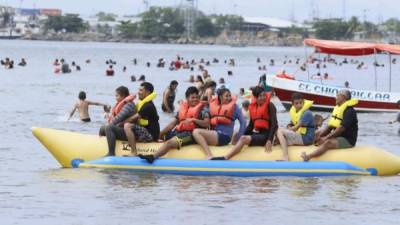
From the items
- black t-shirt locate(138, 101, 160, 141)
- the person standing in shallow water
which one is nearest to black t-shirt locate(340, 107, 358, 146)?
black t-shirt locate(138, 101, 160, 141)

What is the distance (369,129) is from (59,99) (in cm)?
1442

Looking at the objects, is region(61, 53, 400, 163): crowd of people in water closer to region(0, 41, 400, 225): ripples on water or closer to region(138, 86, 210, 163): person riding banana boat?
region(138, 86, 210, 163): person riding banana boat

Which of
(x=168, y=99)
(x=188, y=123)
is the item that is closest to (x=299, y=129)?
(x=188, y=123)

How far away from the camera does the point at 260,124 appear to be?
15391 millimetres

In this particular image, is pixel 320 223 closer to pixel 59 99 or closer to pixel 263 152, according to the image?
pixel 263 152

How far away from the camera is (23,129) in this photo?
80.8 feet

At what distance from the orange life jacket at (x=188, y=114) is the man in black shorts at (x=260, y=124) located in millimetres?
593

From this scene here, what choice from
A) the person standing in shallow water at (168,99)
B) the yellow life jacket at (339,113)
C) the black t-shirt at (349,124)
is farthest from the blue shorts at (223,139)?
the person standing in shallow water at (168,99)

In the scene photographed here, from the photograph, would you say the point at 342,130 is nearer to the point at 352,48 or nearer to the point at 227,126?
the point at 227,126

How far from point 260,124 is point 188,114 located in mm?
1049

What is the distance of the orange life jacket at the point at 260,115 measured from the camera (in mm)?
15320

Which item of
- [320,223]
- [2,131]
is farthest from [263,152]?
[2,131]

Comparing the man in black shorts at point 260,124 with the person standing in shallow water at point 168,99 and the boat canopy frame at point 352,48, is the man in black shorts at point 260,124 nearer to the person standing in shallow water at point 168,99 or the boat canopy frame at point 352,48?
the person standing in shallow water at point 168,99

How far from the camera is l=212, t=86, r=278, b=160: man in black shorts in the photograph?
15305 millimetres
